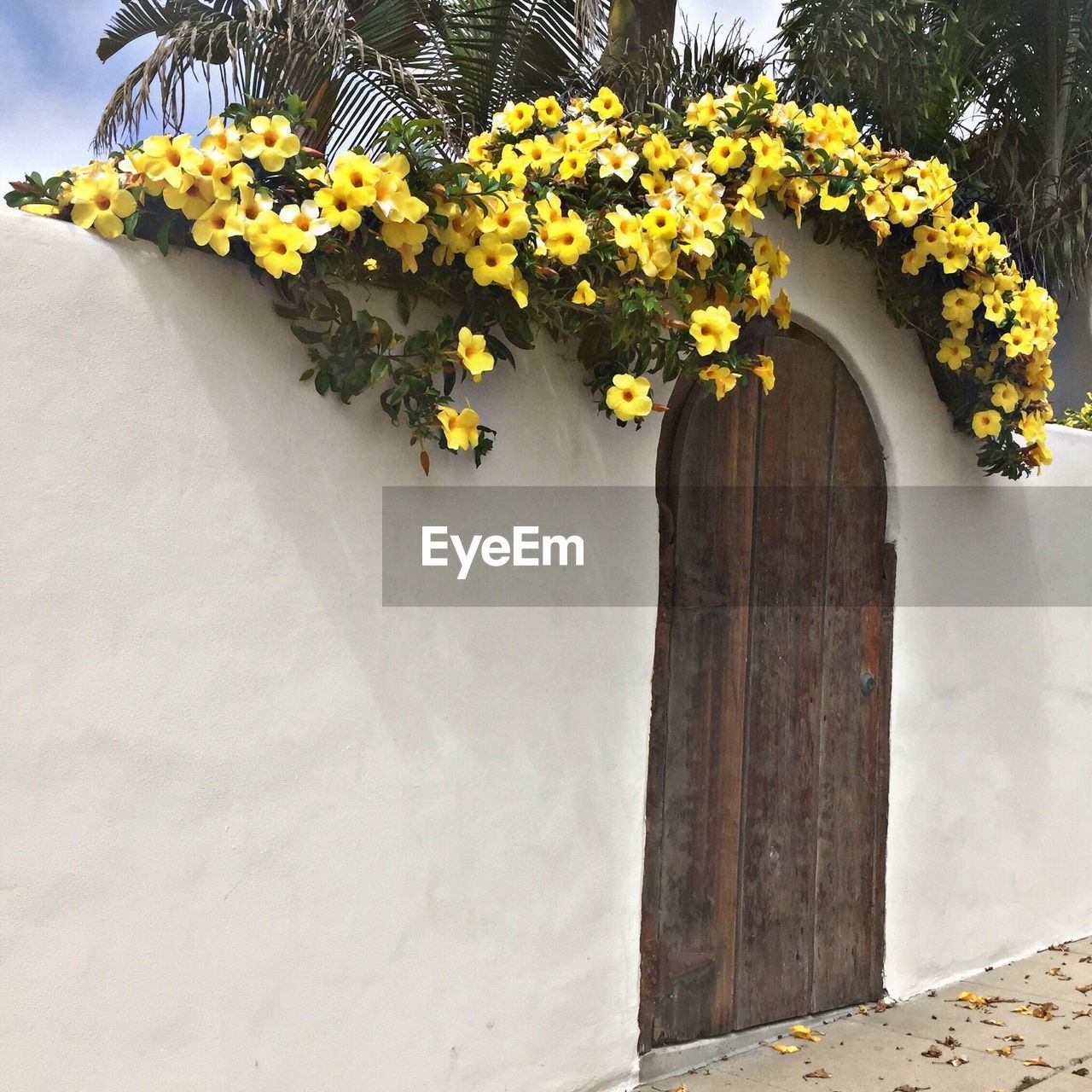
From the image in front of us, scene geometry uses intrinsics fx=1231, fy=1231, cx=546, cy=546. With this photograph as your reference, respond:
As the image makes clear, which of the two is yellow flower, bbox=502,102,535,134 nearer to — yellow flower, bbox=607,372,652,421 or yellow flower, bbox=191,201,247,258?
yellow flower, bbox=607,372,652,421

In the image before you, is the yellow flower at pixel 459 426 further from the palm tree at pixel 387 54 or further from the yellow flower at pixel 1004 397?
the palm tree at pixel 387 54

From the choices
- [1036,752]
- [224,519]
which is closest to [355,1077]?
[224,519]

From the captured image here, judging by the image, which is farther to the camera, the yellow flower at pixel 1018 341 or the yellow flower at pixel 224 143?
the yellow flower at pixel 1018 341

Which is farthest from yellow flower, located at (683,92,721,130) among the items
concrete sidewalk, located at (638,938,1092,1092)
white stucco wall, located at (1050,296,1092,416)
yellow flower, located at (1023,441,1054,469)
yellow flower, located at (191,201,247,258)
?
white stucco wall, located at (1050,296,1092,416)

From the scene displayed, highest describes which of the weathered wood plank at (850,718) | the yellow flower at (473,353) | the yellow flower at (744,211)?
the yellow flower at (744,211)

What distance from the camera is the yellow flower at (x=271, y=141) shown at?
2348 millimetres

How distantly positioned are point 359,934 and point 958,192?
123 inches

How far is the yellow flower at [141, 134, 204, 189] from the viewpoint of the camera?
226cm

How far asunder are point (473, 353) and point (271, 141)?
606mm

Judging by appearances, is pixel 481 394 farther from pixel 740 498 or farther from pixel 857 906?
pixel 857 906

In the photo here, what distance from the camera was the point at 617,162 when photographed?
2963mm

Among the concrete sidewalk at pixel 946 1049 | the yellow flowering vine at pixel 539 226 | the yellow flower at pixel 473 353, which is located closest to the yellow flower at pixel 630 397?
the yellow flowering vine at pixel 539 226

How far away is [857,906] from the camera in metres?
4.02

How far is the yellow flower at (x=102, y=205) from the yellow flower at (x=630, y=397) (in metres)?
1.17
